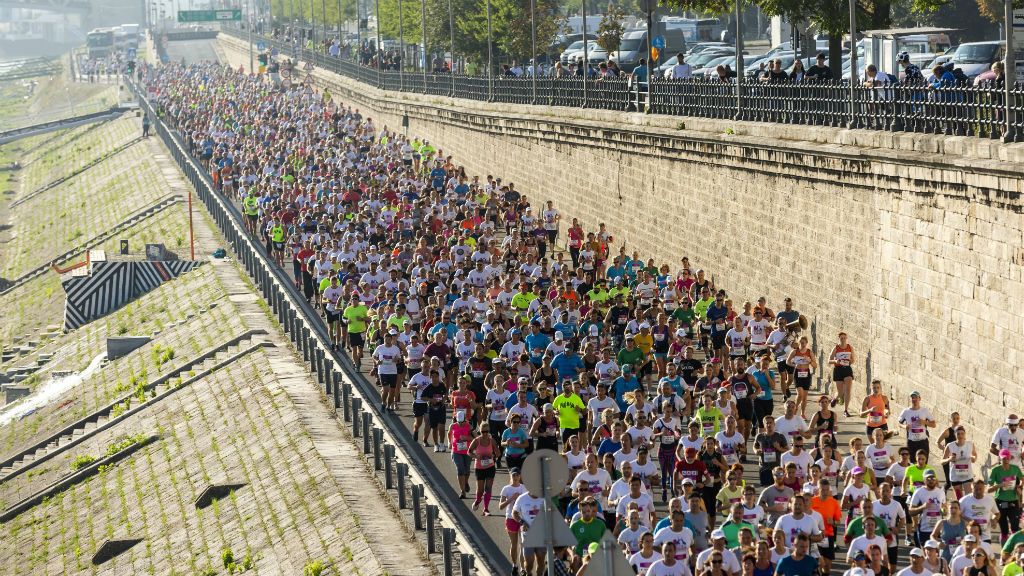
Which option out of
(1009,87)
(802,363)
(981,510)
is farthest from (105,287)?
(981,510)

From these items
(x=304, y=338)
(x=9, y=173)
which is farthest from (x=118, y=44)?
(x=304, y=338)

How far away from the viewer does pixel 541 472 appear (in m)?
12.7

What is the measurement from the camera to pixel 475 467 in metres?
18.6

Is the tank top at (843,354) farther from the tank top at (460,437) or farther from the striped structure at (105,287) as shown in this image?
the striped structure at (105,287)

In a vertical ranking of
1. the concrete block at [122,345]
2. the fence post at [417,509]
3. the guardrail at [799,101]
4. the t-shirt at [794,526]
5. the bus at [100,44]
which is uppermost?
the bus at [100,44]

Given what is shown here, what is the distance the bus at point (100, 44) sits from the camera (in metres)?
180

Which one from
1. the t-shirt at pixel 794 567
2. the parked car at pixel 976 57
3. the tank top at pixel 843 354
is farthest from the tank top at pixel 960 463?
the parked car at pixel 976 57

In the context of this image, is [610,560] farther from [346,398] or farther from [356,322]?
[356,322]

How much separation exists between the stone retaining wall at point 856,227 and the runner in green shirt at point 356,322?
660 centimetres

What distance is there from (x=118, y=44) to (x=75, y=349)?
14538 centimetres

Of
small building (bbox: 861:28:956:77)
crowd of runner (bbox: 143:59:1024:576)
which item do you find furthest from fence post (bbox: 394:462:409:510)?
small building (bbox: 861:28:956:77)

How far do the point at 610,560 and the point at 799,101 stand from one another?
1633 centimetres

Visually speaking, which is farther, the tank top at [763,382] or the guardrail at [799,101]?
the tank top at [763,382]

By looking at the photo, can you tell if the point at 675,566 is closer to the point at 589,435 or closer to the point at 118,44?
the point at 589,435
